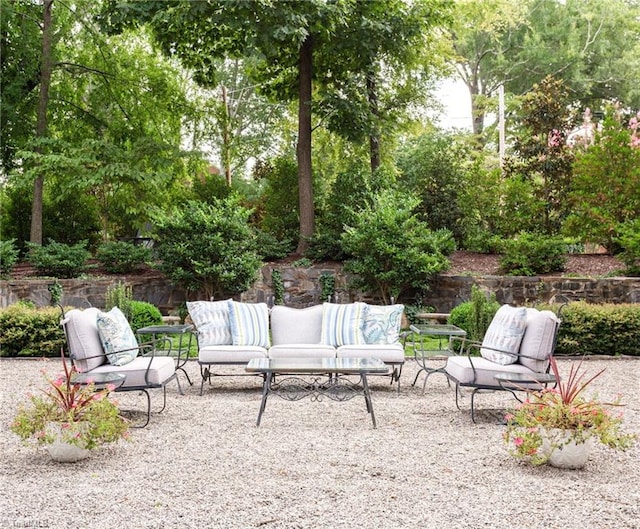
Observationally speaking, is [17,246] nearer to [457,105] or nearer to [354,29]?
[354,29]

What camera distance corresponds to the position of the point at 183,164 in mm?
16547

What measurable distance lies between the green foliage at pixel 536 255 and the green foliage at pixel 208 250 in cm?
454

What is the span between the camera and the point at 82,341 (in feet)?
19.5

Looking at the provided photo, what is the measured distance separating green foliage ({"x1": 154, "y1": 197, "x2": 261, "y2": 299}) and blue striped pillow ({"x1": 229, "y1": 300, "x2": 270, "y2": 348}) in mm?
5178

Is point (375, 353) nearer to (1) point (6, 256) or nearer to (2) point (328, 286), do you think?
(2) point (328, 286)

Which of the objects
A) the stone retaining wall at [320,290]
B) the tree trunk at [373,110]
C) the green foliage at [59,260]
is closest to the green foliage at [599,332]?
the stone retaining wall at [320,290]

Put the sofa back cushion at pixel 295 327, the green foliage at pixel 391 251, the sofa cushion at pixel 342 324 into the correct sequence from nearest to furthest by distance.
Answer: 1. the sofa cushion at pixel 342 324
2. the sofa back cushion at pixel 295 327
3. the green foliage at pixel 391 251

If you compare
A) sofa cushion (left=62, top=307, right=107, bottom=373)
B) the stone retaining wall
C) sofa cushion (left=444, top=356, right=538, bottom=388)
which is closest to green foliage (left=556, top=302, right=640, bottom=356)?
the stone retaining wall

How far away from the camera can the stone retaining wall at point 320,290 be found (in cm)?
1205

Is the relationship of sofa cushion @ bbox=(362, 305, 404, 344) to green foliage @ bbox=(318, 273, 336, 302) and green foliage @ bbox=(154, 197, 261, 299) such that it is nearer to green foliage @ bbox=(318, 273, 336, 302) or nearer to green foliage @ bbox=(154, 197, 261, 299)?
green foliage @ bbox=(154, 197, 261, 299)

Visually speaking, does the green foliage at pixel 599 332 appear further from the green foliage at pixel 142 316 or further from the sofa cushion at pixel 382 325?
the green foliage at pixel 142 316

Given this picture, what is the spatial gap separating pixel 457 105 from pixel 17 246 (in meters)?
16.5

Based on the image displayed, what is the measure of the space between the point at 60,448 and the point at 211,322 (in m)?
3.14

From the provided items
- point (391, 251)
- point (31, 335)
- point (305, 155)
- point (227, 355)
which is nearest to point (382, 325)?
→ point (227, 355)
